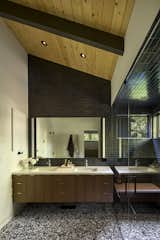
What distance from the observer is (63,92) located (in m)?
5.02

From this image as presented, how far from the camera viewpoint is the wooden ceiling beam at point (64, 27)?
281 cm

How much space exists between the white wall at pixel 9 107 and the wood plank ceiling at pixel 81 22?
289 millimetres

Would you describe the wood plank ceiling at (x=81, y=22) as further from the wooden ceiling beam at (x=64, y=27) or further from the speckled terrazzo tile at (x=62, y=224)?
the speckled terrazzo tile at (x=62, y=224)

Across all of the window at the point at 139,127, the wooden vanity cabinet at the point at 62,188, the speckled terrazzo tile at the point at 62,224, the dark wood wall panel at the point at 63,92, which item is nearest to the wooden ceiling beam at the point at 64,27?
the dark wood wall panel at the point at 63,92

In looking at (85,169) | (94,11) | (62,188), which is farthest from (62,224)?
(94,11)

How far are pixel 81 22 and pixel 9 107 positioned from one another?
2.00 m

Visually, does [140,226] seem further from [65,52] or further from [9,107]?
[65,52]

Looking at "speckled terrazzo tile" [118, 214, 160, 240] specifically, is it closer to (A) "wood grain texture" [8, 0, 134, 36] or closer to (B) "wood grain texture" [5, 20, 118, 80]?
(B) "wood grain texture" [5, 20, 118, 80]

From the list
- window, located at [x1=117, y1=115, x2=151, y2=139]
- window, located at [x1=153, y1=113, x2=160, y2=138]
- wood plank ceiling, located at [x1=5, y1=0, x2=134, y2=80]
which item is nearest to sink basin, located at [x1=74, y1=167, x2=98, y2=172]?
window, located at [x1=117, y1=115, x2=151, y2=139]

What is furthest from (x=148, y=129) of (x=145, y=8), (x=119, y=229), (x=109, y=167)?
(x=145, y=8)

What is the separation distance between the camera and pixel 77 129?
4.98 metres

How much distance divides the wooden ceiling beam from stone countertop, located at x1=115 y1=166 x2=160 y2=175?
7.94 feet

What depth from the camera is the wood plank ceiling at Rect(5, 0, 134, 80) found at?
7.79 feet

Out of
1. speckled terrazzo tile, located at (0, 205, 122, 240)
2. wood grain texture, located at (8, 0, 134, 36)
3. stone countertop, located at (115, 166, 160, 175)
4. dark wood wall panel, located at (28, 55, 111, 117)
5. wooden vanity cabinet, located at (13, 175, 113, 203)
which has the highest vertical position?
wood grain texture, located at (8, 0, 134, 36)
